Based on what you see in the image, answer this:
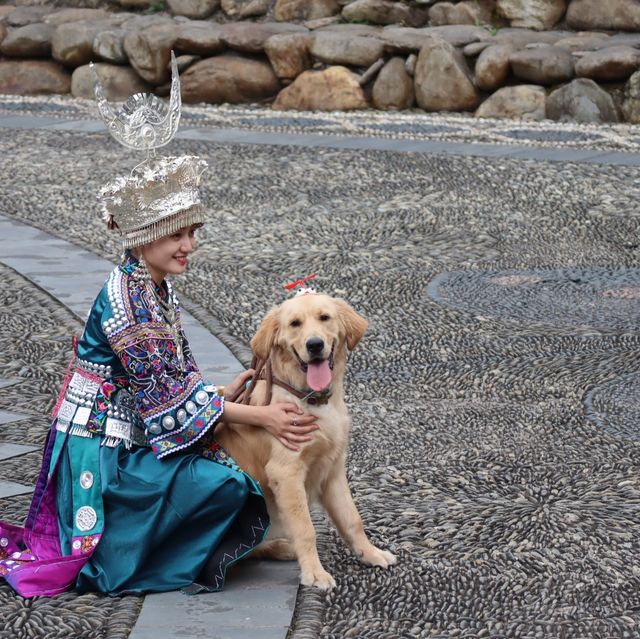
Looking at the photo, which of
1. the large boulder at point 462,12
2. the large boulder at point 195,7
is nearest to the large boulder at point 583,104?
the large boulder at point 462,12

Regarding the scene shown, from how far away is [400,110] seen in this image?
619 inches

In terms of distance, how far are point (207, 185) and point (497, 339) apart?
459 centimetres

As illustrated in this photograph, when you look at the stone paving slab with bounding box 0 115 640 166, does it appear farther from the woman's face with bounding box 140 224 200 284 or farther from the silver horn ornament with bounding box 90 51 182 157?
the woman's face with bounding box 140 224 200 284

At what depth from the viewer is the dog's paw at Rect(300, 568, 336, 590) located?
400 centimetres

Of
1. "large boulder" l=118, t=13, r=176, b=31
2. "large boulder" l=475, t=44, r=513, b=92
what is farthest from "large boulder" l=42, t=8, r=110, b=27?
"large boulder" l=475, t=44, r=513, b=92

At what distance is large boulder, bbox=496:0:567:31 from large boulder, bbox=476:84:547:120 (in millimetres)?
2304

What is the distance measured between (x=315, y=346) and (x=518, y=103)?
37.9ft

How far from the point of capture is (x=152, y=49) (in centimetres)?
1675

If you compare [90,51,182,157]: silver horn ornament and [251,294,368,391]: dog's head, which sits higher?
[90,51,182,157]: silver horn ornament

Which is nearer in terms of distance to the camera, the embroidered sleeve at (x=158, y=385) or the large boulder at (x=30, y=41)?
the embroidered sleeve at (x=158, y=385)

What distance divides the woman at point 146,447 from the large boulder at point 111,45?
13.6 metres

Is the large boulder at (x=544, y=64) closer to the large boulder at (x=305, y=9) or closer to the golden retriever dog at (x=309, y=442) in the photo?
the large boulder at (x=305, y=9)

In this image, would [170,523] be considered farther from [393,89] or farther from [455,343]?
[393,89]

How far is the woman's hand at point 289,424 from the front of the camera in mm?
3971
